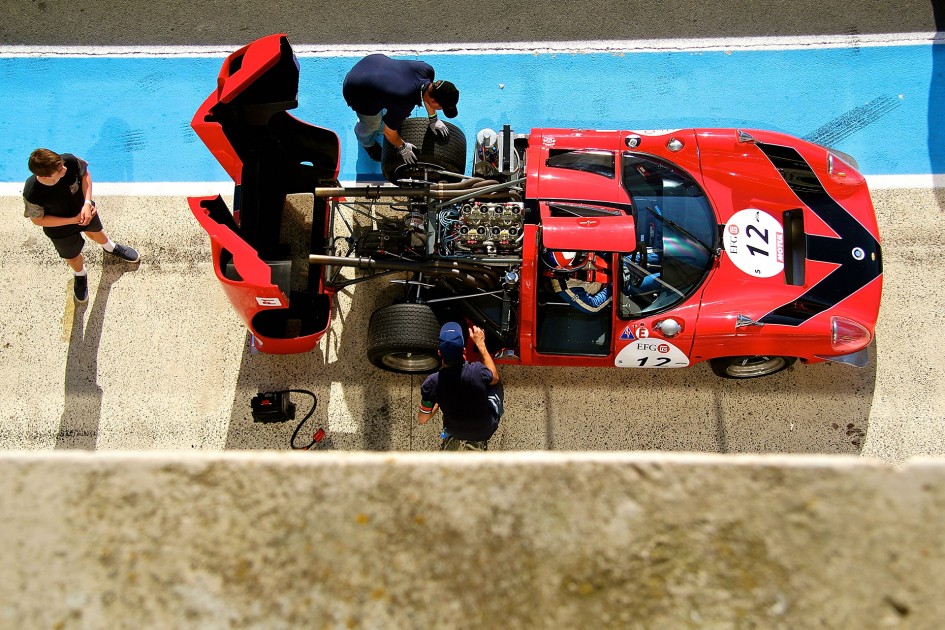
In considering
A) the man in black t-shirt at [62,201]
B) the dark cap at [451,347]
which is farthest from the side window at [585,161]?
the man in black t-shirt at [62,201]

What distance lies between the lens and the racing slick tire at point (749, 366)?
458 centimetres

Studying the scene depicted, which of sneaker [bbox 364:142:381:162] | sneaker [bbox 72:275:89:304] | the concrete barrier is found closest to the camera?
the concrete barrier

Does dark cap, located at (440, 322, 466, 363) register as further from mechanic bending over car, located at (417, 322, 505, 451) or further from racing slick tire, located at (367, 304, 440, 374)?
racing slick tire, located at (367, 304, 440, 374)

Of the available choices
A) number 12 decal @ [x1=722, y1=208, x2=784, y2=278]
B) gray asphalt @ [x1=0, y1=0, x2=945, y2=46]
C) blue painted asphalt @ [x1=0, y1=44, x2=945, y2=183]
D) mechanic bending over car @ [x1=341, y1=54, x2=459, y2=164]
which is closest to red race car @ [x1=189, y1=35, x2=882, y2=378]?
number 12 decal @ [x1=722, y1=208, x2=784, y2=278]

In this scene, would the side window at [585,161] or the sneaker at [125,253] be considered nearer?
the side window at [585,161]

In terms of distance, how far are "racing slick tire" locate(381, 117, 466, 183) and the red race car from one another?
24 millimetres

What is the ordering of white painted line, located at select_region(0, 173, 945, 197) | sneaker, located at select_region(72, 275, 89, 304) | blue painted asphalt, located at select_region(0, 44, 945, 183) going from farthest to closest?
1. blue painted asphalt, located at select_region(0, 44, 945, 183)
2. white painted line, located at select_region(0, 173, 945, 197)
3. sneaker, located at select_region(72, 275, 89, 304)

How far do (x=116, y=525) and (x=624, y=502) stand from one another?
214 centimetres

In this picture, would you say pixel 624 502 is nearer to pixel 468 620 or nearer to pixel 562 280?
pixel 468 620

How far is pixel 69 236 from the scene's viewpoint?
4836mm

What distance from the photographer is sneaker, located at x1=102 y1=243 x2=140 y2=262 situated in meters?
5.33

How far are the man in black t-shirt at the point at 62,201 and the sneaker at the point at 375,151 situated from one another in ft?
6.90

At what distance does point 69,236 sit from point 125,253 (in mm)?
543

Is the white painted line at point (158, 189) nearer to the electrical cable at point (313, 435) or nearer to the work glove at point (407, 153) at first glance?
the work glove at point (407, 153)
